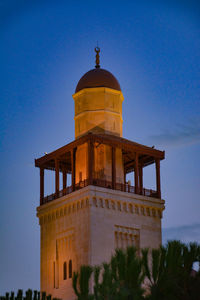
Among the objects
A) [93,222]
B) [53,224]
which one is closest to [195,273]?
[93,222]

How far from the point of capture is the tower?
146 ft

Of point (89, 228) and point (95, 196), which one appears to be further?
point (95, 196)

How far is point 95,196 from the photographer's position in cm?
4462

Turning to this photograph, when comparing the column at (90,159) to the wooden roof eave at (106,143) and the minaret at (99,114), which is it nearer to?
the wooden roof eave at (106,143)

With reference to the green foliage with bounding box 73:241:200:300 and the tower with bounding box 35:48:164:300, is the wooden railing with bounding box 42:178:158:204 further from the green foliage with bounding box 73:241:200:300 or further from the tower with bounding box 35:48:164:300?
the green foliage with bounding box 73:241:200:300

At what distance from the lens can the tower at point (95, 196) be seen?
146 ft

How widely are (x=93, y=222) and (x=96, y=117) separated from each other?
23.2ft

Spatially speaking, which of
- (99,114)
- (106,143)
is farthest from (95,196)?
(99,114)

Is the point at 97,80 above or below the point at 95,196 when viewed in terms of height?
above

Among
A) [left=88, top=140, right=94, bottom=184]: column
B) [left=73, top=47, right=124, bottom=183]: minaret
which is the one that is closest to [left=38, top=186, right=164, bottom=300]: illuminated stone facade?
[left=88, top=140, right=94, bottom=184]: column

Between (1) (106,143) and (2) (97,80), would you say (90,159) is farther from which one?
(2) (97,80)

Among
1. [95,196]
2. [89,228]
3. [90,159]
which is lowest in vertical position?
[89,228]

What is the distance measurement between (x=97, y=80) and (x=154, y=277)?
1874 centimetres

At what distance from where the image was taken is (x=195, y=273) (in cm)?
3409
